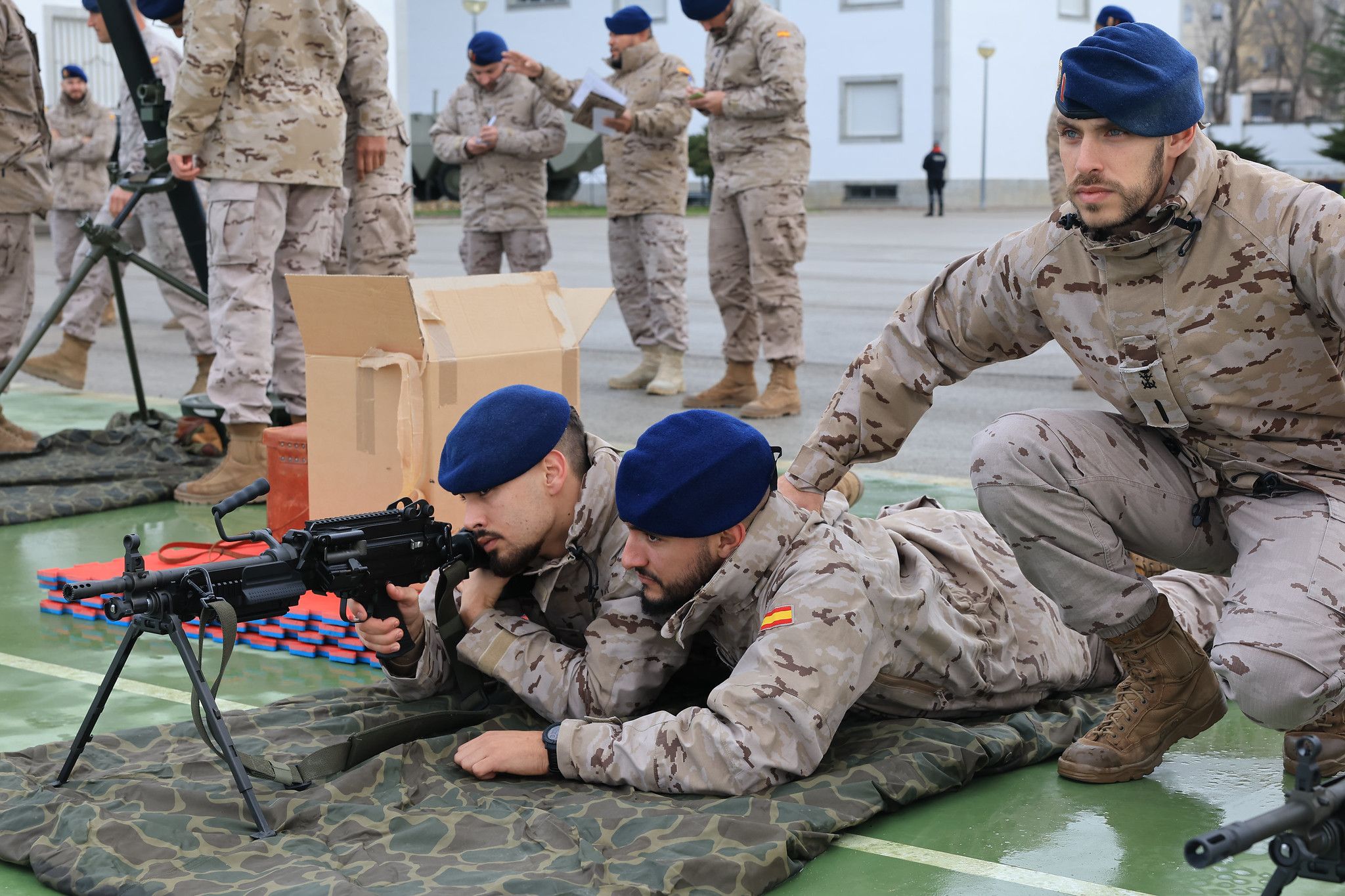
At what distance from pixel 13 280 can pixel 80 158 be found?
5.18 meters

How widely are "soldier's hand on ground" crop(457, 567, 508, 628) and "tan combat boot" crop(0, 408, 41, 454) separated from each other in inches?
158

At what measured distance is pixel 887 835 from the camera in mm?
2939

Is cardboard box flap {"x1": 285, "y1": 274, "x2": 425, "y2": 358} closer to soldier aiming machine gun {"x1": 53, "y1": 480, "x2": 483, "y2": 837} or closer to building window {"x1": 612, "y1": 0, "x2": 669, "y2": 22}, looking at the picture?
soldier aiming machine gun {"x1": 53, "y1": 480, "x2": 483, "y2": 837}

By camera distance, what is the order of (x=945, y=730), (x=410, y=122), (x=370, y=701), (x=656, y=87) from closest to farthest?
(x=945, y=730), (x=370, y=701), (x=656, y=87), (x=410, y=122)

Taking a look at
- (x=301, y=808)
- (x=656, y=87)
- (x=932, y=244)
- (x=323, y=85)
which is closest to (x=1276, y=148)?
(x=932, y=244)

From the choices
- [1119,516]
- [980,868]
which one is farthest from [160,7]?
[980,868]

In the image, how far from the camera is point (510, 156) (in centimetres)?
905

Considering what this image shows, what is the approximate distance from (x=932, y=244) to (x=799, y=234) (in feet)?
47.2

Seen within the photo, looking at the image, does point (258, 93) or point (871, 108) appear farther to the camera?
point (871, 108)

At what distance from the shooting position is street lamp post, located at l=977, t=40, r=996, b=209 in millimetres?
36062

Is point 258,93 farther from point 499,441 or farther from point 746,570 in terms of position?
point 746,570

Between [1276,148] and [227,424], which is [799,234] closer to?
[227,424]

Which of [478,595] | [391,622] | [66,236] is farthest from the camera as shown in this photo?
[66,236]

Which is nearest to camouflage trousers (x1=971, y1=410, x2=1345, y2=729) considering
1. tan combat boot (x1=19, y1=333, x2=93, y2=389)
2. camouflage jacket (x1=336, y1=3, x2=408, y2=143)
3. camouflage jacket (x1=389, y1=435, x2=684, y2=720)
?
camouflage jacket (x1=389, y1=435, x2=684, y2=720)
